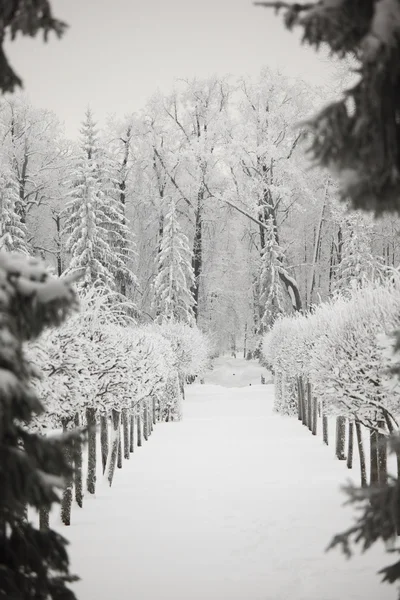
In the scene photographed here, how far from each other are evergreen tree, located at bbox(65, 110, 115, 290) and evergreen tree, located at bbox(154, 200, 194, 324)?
6.29 metres

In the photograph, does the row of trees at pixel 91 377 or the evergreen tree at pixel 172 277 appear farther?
the evergreen tree at pixel 172 277

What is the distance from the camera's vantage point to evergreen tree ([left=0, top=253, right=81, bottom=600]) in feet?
10.1

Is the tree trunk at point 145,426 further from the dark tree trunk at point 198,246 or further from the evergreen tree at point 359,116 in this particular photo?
the evergreen tree at point 359,116

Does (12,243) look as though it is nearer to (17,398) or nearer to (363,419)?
(363,419)

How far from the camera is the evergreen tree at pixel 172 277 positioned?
3941cm

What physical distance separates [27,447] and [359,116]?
9.51 feet

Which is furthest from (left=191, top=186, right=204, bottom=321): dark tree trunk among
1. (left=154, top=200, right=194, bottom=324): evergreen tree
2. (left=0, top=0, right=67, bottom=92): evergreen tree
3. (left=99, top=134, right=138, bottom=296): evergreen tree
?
(left=0, top=0, right=67, bottom=92): evergreen tree

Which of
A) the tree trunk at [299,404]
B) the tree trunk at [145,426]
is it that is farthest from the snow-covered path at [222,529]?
the tree trunk at [299,404]

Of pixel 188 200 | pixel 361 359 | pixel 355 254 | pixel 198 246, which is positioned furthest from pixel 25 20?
pixel 198 246

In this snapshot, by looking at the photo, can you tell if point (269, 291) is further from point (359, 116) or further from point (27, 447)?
point (359, 116)

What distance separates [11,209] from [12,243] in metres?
1.98

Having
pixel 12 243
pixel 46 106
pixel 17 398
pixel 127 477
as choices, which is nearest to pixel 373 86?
pixel 17 398

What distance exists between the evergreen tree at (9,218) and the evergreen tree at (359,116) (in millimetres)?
27682

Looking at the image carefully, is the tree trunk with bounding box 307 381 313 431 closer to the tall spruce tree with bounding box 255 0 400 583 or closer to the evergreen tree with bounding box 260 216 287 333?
the evergreen tree with bounding box 260 216 287 333
